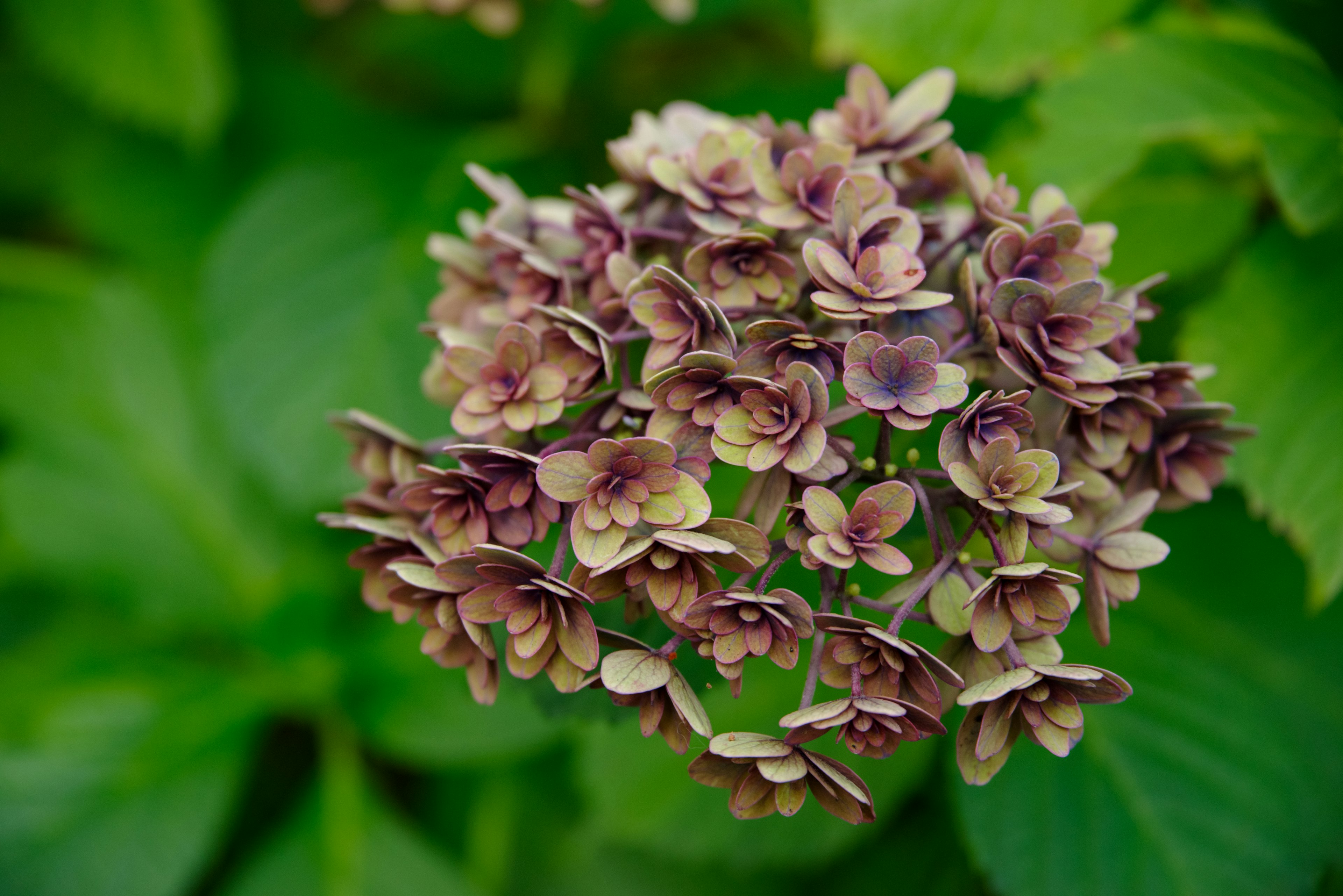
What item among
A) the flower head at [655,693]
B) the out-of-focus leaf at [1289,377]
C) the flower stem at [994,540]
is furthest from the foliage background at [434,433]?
the flower stem at [994,540]

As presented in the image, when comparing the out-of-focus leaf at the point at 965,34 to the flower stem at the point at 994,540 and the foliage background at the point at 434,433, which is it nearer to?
the foliage background at the point at 434,433

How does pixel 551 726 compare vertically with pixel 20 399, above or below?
above

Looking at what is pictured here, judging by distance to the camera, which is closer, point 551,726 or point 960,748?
point 960,748

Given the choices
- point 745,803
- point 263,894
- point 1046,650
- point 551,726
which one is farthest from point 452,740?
point 1046,650

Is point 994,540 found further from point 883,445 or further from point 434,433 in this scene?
point 434,433

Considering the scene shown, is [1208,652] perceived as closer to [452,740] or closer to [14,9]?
[452,740]

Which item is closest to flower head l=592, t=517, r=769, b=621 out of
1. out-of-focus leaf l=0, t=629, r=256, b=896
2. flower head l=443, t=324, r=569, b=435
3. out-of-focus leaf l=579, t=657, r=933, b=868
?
flower head l=443, t=324, r=569, b=435
